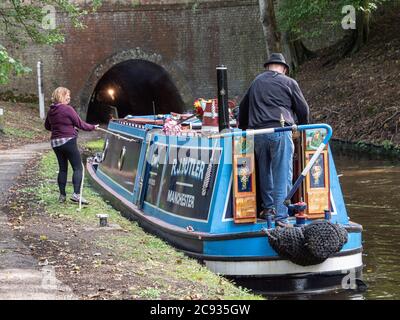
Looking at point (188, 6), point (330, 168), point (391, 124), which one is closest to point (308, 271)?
point (330, 168)

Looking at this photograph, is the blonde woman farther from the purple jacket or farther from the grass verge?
the grass verge

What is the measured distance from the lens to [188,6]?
26.0 metres

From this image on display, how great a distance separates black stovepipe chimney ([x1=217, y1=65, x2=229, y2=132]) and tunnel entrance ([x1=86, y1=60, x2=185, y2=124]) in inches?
756

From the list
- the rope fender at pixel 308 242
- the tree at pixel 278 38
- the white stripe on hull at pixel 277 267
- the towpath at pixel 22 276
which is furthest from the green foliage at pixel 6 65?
the tree at pixel 278 38

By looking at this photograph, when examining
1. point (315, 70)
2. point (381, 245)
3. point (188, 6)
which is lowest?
point (381, 245)

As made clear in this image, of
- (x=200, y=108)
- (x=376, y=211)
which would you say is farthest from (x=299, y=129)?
(x=376, y=211)

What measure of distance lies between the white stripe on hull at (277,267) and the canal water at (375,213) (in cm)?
24

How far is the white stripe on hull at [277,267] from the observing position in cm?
646

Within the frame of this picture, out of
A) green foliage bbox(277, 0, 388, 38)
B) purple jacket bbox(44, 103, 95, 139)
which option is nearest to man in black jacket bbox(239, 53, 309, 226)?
purple jacket bbox(44, 103, 95, 139)

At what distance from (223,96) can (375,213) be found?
12.1 feet

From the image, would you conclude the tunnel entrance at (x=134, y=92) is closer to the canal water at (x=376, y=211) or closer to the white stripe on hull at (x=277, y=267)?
the canal water at (x=376, y=211)

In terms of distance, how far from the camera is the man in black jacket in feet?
22.0
